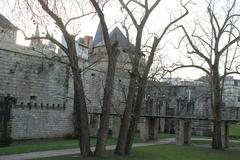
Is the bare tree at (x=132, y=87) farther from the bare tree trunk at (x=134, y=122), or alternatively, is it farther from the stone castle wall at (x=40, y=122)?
the stone castle wall at (x=40, y=122)

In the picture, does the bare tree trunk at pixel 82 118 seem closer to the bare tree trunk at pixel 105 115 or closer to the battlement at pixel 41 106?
the bare tree trunk at pixel 105 115

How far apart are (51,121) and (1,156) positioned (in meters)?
15.5

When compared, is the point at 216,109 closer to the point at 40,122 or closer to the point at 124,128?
the point at 124,128

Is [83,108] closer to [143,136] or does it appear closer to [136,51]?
[136,51]

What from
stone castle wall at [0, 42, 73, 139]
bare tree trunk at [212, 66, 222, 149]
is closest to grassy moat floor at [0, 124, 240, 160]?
bare tree trunk at [212, 66, 222, 149]

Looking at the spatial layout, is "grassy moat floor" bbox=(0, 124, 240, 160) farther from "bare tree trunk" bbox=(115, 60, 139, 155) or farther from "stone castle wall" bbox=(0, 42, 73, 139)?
"stone castle wall" bbox=(0, 42, 73, 139)

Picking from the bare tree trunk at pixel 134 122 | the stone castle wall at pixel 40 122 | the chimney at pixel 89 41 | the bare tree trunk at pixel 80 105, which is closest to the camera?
the bare tree trunk at pixel 80 105

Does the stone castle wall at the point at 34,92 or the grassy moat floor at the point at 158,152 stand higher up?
the stone castle wall at the point at 34,92

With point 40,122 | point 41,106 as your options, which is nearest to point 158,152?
point 40,122

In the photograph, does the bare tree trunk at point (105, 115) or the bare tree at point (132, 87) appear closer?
the bare tree trunk at point (105, 115)

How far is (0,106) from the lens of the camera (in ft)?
96.0

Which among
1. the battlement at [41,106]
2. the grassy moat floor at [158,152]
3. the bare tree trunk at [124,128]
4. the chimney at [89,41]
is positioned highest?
the chimney at [89,41]

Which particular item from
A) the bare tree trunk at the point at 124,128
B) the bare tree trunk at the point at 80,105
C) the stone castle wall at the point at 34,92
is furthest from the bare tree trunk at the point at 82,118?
the stone castle wall at the point at 34,92

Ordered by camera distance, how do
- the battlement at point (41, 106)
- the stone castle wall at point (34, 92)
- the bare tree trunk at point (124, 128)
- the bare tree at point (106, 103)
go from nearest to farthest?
1. the bare tree at point (106, 103)
2. the bare tree trunk at point (124, 128)
3. the stone castle wall at point (34, 92)
4. the battlement at point (41, 106)
